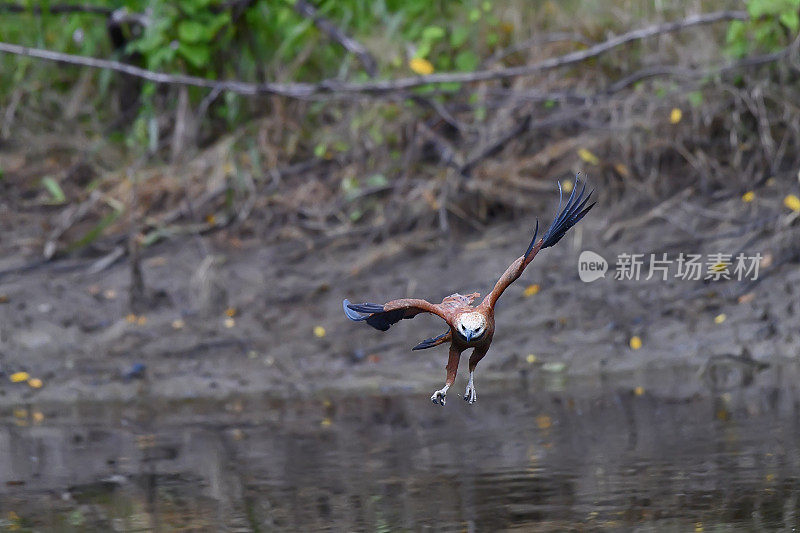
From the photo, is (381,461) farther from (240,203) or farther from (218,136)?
(218,136)

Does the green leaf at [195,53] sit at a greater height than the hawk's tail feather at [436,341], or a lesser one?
greater

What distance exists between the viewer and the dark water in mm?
3918

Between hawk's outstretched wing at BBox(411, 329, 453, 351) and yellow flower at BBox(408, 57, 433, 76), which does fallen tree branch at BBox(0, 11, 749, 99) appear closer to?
yellow flower at BBox(408, 57, 433, 76)

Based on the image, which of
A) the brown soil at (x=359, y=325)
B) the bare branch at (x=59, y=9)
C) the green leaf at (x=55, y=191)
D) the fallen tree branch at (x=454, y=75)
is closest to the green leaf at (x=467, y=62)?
the fallen tree branch at (x=454, y=75)

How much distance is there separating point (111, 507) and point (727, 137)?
539 cm

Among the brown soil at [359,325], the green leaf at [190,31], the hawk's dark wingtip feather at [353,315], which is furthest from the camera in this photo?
the green leaf at [190,31]

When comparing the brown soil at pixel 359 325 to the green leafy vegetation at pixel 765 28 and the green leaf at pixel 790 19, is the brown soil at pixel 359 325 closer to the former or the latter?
the green leafy vegetation at pixel 765 28

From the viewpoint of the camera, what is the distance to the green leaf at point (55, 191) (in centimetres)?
887

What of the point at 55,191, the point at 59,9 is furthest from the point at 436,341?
the point at 59,9

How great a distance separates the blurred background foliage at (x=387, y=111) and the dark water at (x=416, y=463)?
2237 millimetres

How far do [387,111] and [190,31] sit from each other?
167 centimetres

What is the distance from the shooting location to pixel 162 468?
16.3ft

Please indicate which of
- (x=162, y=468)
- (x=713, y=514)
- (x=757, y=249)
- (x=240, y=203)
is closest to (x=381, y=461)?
(x=162, y=468)

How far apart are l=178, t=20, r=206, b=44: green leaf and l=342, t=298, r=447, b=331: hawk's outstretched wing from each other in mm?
6152
